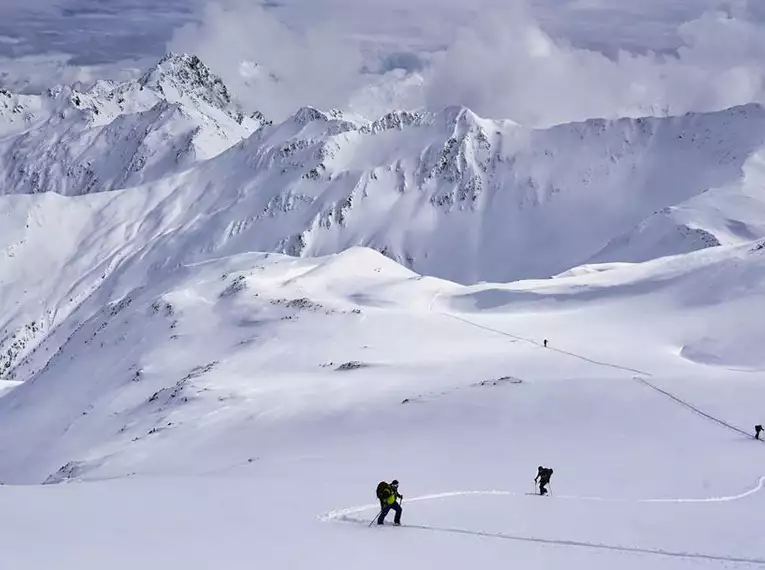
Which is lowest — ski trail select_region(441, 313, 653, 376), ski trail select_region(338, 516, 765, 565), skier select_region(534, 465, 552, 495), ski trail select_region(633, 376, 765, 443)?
ski trail select_region(338, 516, 765, 565)

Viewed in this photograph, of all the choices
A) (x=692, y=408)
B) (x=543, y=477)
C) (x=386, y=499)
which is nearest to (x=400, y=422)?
(x=692, y=408)

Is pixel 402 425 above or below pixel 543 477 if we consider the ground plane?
above

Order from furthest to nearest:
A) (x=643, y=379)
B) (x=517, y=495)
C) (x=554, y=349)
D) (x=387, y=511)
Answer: (x=554, y=349) < (x=643, y=379) < (x=517, y=495) < (x=387, y=511)

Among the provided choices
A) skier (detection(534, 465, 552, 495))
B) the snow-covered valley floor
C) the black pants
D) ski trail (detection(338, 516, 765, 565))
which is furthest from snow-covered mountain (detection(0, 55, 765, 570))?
the black pants

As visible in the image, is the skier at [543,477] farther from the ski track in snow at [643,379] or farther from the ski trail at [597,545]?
the ski track in snow at [643,379]

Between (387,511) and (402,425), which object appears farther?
(402,425)

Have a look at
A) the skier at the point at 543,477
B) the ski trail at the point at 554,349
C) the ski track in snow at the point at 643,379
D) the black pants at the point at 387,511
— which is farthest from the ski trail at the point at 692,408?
the black pants at the point at 387,511

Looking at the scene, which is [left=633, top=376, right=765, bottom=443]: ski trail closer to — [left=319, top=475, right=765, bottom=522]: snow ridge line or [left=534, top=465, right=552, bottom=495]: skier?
[left=319, top=475, right=765, bottom=522]: snow ridge line

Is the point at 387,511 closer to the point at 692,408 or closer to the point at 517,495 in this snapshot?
the point at 517,495
